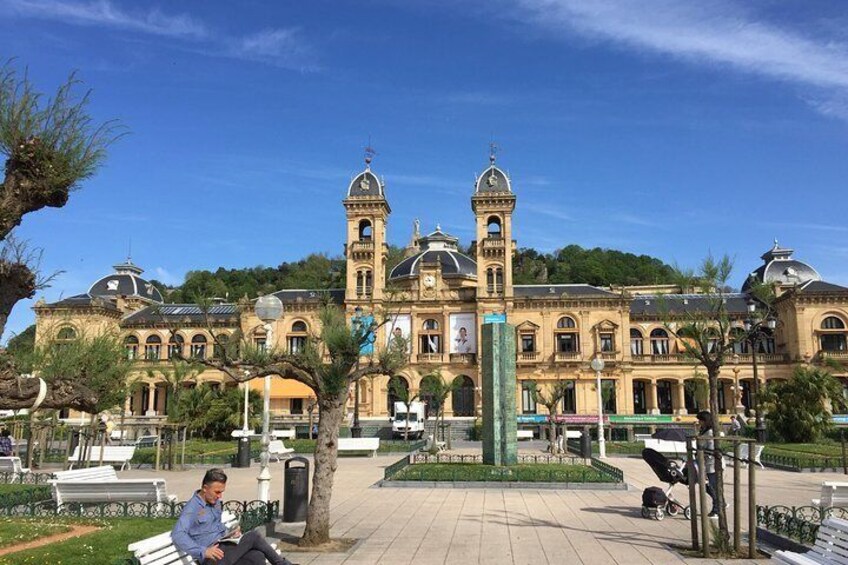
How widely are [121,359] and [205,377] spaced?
35624mm

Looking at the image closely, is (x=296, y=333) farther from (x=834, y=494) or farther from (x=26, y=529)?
(x=834, y=494)

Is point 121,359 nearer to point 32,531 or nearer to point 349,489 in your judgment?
point 349,489

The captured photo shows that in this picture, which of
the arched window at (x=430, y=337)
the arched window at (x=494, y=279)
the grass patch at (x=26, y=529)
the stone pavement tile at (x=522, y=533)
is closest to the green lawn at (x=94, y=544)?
the grass patch at (x=26, y=529)

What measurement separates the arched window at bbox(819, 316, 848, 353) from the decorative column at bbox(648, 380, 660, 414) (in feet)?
43.3

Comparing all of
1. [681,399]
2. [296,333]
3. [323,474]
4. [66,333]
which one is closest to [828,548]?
[323,474]

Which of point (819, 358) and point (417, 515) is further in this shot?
point (819, 358)

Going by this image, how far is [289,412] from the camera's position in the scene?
55719 millimetres

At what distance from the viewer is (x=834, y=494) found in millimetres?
12648

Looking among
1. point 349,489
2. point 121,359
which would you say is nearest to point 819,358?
point 349,489

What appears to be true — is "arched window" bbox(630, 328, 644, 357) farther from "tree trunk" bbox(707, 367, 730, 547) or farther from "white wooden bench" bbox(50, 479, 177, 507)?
"white wooden bench" bbox(50, 479, 177, 507)

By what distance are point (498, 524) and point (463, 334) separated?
42.2 m

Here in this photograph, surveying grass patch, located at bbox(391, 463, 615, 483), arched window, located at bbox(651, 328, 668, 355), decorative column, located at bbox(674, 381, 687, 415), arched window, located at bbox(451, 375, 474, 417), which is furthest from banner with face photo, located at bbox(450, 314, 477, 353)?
grass patch, located at bbox(391, 463, 615, 483)

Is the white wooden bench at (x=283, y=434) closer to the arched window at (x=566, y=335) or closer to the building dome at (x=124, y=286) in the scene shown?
the arched window at (x=566, y=335)

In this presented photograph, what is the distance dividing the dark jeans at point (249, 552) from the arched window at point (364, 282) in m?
48.7
